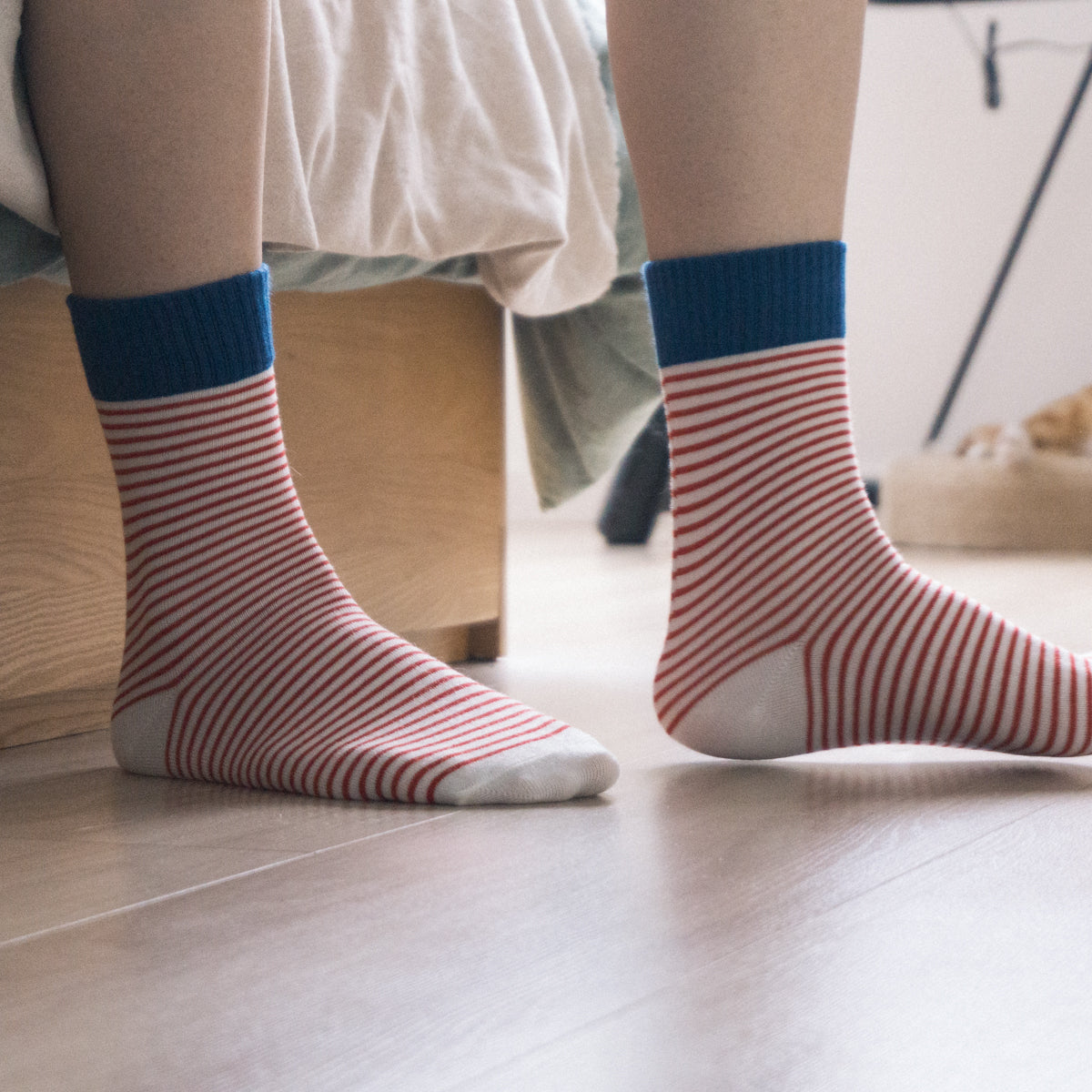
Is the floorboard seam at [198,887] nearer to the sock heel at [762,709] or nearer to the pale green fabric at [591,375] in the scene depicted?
the sock heel at [762,709]

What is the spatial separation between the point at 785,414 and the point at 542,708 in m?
0.30

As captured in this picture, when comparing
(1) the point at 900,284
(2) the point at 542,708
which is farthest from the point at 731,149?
(1) the point at 900,284

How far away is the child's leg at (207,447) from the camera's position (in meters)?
0.63

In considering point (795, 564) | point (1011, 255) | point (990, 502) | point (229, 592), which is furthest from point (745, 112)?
Result: point (1011, 255)

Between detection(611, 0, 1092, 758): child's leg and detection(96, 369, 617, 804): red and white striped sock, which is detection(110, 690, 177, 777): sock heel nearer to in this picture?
detection(96, 369, 617, 804): red and white striped sock

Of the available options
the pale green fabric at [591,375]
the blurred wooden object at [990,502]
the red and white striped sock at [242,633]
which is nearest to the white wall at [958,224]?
the blurred wooden object at [990,502]

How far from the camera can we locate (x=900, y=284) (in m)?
2.99

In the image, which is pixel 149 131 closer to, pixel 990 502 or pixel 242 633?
pixel 242 633

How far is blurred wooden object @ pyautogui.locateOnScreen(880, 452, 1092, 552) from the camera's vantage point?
2.29 metres

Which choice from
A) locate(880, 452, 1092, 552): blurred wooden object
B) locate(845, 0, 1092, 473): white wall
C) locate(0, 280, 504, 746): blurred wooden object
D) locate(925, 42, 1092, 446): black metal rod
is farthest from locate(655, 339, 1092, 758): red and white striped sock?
locate(845, 0, 1092, 473): white wall

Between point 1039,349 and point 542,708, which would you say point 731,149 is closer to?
point 542,708

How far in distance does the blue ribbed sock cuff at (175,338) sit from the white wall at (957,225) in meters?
2.41

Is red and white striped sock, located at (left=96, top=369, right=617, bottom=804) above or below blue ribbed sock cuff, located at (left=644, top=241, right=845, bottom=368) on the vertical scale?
below

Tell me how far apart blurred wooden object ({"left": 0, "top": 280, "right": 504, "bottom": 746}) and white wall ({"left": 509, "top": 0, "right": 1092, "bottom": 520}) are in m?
1.91
